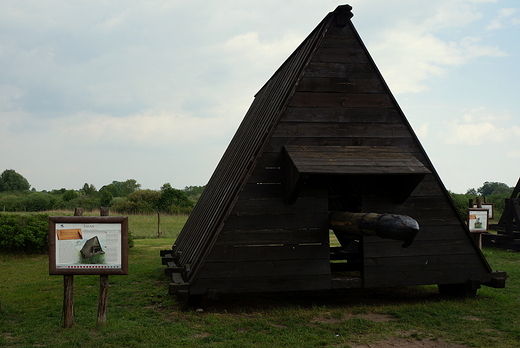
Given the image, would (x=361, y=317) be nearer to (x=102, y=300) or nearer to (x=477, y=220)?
(x=102, y=300)

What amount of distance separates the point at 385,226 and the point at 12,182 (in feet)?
223

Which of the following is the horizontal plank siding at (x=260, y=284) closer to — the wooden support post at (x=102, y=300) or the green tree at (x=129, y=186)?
the wooden support post at (x=102, y=300)

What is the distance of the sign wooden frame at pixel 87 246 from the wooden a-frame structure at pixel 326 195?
115 cm

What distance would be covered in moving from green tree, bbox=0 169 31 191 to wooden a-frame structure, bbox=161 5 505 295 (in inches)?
2523

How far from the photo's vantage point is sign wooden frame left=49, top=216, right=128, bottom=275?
6316 millimetres

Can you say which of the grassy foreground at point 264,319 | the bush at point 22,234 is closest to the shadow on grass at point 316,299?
the grassy foreground at point 264,319

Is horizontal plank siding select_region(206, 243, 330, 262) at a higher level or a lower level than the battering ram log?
lower

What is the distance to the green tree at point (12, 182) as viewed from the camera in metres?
63.0

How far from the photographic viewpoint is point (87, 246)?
6.35 meters

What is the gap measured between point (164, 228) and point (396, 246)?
2176 centimetres

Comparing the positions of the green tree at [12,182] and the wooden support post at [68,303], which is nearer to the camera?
the wooden support post at [68,303]

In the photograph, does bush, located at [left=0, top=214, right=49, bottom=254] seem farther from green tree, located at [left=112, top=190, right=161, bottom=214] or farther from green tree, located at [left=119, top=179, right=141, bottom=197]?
green tree, located at [left=119, top=179, right=141, bottom=197]

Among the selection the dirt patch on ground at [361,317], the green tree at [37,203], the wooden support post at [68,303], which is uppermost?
the green tree at [37,203]

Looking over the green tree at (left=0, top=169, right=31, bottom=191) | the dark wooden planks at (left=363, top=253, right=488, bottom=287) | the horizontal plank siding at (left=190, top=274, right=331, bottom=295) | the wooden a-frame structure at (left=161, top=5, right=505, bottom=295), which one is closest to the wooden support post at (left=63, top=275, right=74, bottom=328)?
the wooden a-frame structure at (left=161, top=5, right=505, bottom=295)
